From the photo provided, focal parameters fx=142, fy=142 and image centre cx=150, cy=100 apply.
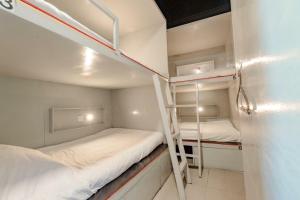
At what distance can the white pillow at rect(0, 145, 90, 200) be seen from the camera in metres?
0.76

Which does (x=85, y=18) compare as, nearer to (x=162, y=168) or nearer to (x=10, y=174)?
(x=10, y=174)

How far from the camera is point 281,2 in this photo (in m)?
0.43

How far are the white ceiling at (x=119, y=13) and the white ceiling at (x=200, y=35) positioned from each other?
2.08 feet

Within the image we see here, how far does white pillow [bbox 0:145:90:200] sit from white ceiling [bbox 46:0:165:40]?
1.96 metres

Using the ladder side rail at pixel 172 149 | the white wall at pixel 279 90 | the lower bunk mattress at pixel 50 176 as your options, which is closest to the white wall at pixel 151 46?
the ladder side rail at pixel 172 149

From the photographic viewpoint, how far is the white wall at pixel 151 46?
2.45 metres

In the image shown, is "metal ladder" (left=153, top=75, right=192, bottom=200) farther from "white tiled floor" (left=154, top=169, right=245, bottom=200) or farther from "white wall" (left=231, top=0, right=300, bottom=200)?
"white wall" (left=231, top=0, right=300, bottom=200)

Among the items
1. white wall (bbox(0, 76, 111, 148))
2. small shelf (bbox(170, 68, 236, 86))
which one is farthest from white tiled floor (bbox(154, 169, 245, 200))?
white wall (bbox(0, 76, 111, 148))

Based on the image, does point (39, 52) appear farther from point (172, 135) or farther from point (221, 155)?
point (221, 155)

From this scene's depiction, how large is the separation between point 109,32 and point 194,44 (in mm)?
2013

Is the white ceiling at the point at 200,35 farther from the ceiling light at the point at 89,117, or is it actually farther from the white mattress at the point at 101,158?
the ceiling light at the point at 89,117

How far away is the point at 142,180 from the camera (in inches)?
58.9

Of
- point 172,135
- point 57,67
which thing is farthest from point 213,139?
point 57,67

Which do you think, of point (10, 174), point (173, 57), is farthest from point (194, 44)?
point (10, 174)
